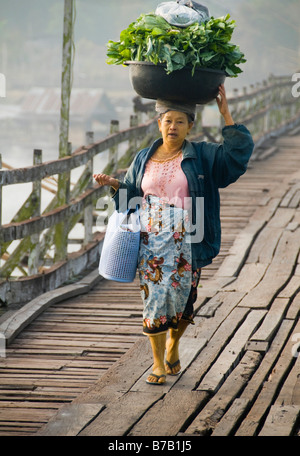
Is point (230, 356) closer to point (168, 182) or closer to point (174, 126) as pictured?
point (168, 182)

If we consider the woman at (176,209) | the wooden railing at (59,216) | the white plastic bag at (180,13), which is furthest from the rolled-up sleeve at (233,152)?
the wooden railing at (59,216)

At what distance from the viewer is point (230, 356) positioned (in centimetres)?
485

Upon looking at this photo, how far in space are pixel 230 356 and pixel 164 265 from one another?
2.63 feet

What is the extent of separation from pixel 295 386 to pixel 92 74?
5854cm

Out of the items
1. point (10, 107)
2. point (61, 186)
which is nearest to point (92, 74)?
point (10, 107)

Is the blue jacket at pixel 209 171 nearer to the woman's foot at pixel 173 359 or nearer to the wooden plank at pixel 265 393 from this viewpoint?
the woman's foot at pixel 173 359

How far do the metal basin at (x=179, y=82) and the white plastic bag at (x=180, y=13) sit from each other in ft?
0.88

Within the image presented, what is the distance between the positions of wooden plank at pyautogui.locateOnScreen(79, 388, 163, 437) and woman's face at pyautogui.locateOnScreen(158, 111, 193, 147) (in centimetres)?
133

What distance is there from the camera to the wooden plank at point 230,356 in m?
4.45
